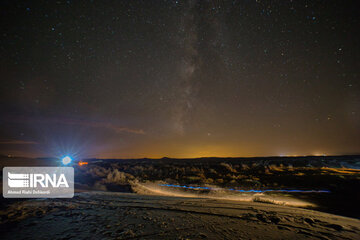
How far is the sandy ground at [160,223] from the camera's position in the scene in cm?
339

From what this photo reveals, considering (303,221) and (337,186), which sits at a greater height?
(303,221)

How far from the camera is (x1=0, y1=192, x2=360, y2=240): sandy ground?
134 inches

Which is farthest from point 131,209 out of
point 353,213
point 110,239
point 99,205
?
point 353,213

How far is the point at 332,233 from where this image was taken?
3697 millimetres

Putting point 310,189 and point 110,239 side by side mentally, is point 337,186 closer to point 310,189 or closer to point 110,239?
point 310,189

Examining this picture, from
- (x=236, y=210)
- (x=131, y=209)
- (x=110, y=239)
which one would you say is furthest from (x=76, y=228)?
(x=236, y=210)

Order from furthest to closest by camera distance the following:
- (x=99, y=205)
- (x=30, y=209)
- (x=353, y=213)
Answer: (x=353, y=213) → (x=99, y=205) → (x=30, y=209)

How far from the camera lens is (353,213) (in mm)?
5949

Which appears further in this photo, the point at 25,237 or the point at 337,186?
the point at 337,186

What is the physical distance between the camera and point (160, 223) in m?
3.99

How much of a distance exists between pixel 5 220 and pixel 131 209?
9.61 feet

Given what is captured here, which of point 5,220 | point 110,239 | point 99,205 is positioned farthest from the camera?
point 99,205

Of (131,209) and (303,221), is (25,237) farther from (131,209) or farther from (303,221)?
(303,221)

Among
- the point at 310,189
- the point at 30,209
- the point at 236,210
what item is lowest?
the point at 310,189
